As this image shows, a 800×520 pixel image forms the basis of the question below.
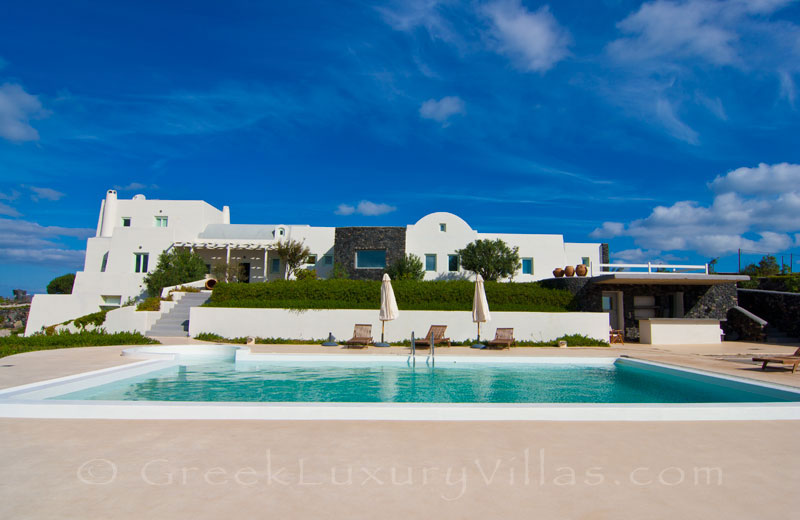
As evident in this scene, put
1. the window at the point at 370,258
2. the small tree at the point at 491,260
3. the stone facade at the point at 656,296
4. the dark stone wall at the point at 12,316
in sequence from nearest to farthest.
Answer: the stone facade at the point at 656,296
the small tree at the point at 491,260
the window at the point at 370,258
the dark stone wall at the point at 12,316

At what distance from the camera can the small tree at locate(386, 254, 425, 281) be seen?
26406 mm

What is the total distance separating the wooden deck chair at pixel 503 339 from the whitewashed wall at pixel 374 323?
1.08 m

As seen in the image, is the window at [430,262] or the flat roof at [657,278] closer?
the flat roof at [657,278]

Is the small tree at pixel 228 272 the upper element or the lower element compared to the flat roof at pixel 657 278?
upper

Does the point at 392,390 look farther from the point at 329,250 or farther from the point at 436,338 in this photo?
the point at 329,250

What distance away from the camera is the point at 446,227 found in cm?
2845

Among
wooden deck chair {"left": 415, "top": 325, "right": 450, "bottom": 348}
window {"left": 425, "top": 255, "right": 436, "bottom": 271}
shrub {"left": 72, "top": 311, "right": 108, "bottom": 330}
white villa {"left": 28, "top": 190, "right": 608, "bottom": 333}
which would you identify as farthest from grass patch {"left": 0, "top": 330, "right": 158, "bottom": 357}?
window {"left": 425, "top": 255, "right": 436, "bottom": 271}

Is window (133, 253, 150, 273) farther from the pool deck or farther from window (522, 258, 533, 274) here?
the pool deck

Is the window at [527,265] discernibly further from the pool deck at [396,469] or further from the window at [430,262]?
the pool deck at [396,469]

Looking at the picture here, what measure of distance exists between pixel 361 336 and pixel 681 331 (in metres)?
13.5

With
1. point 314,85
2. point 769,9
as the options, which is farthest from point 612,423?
point 314,85

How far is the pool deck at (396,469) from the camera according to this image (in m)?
3.09

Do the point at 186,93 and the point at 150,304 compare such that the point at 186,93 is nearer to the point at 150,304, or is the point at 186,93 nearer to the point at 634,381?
the point at 150,304

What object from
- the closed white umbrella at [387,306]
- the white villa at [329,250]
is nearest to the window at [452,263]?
the white villa at [329,250]
